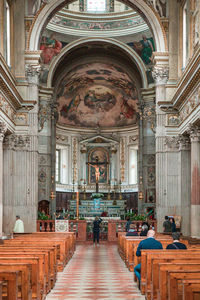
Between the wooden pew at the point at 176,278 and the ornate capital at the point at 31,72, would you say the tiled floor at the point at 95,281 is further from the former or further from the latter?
the ornate capital at the point at 31,72

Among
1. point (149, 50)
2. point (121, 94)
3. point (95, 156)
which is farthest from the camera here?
point (95, 156)

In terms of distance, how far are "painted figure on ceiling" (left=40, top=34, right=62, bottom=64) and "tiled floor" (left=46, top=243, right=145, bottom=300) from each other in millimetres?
21216

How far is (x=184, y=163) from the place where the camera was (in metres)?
26.0

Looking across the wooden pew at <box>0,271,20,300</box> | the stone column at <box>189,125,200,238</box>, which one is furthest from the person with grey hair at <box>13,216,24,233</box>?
the wooden pew at <box>0,271,20,300</box>

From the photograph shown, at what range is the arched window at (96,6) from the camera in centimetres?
3872

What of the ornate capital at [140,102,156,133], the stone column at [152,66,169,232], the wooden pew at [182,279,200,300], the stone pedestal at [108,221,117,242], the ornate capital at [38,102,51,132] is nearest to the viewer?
the wooden pew at [182,279,200,300]

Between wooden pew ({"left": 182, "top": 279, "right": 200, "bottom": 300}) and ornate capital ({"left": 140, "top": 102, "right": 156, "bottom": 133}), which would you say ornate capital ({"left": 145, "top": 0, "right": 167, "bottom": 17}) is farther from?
wooden pew ({"left": 182, "top": 279, "right": 200, "bottom": 300})

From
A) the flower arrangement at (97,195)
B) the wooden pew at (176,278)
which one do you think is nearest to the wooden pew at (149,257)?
the wooden pew at (176,278)

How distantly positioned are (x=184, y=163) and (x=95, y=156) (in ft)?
74.6

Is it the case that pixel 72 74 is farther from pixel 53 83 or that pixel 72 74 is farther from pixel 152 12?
pixel 152 12

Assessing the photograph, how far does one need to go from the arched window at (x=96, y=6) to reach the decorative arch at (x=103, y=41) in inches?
96.6

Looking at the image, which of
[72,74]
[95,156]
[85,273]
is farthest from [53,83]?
[85,273]

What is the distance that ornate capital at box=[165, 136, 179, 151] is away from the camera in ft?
87.1

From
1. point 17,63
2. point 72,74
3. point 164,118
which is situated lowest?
point 164,118
